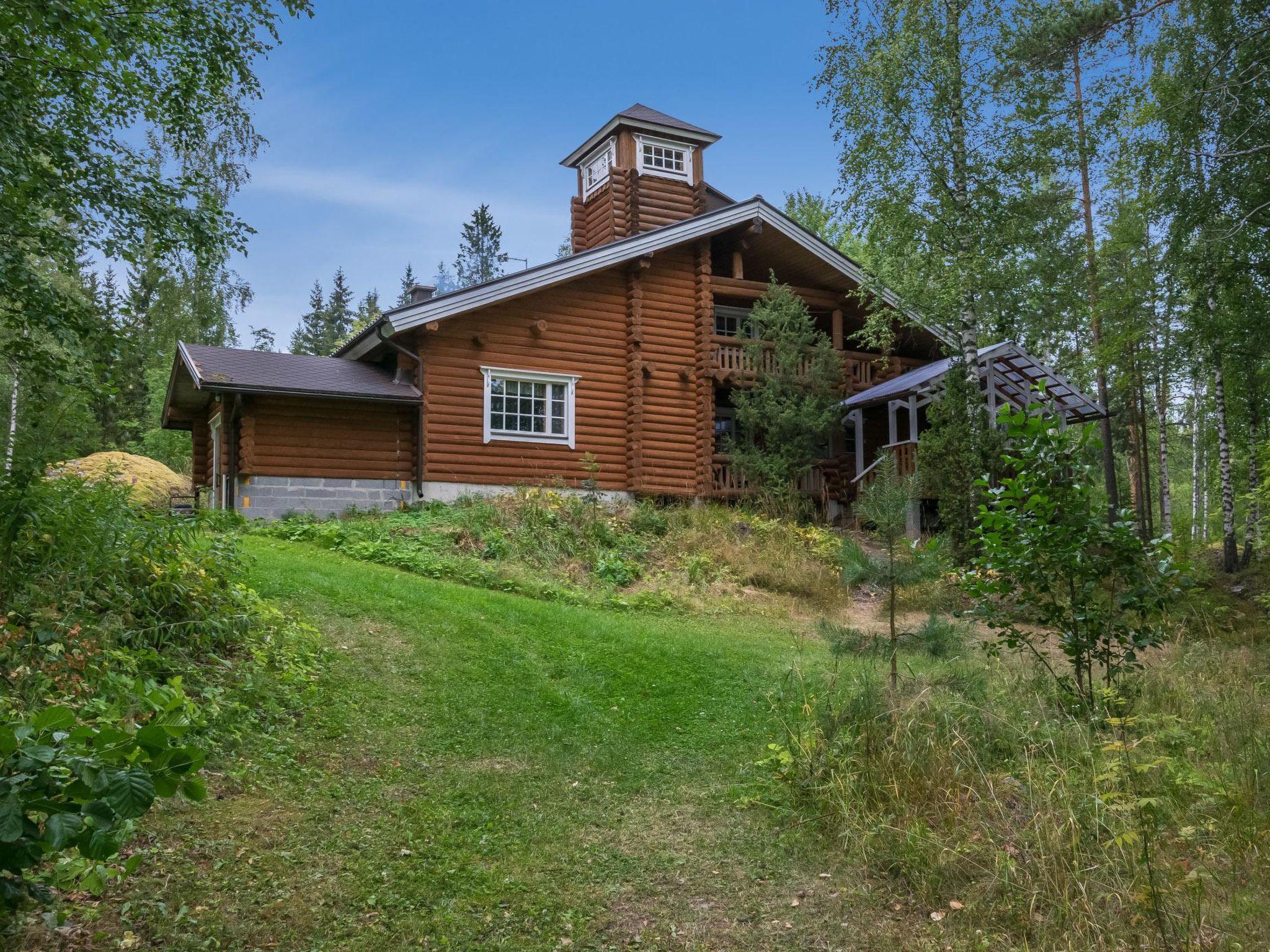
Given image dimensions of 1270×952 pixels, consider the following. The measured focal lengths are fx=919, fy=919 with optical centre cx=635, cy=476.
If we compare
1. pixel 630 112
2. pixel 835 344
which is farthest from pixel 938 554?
pixel 630 112

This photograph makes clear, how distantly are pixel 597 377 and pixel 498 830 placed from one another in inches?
536

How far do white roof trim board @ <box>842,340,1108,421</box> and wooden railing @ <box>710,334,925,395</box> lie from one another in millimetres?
353

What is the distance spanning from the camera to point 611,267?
18.0m

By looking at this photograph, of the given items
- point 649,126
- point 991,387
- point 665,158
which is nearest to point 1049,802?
point 991,387

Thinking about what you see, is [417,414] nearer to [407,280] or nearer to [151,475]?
[151,475]

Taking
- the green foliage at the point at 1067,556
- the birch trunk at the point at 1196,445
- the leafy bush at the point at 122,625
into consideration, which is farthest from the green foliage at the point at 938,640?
the birch trunk at the point at 1196,445

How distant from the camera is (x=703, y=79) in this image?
934 inches

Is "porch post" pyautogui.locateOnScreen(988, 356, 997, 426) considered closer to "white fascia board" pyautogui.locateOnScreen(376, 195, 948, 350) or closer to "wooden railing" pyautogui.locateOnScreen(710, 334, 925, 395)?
"white fascia board" pyautogui.locateOnScreen(376, 195, 948, 350)

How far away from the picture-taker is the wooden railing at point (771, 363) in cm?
1894

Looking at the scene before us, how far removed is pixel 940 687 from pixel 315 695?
432 centimetres

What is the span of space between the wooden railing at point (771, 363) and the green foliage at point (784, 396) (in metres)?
0.03

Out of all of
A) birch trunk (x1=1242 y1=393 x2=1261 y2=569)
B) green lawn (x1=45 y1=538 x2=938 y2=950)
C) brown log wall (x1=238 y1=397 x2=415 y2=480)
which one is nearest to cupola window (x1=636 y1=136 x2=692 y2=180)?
brown log wall (x1=238 y1=397 x2=415 y2=480)

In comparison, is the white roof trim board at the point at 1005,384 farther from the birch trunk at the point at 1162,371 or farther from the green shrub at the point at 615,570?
the green shrub at the point at 615,570

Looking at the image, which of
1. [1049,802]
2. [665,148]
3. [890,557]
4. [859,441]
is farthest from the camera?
[665,148]
